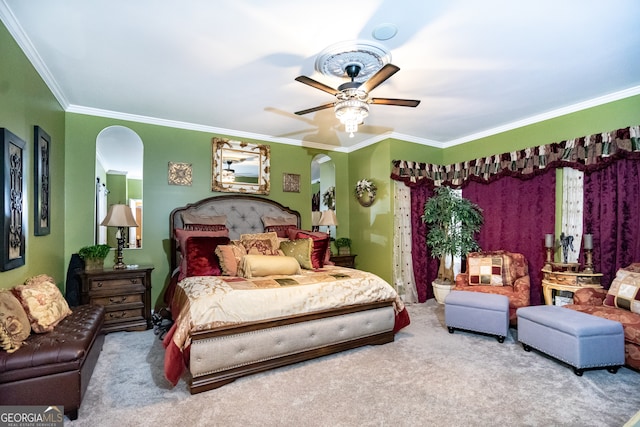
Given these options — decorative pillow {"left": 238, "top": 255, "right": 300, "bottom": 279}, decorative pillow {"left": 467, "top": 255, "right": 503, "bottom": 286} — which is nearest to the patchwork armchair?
decorative pillow {"left": 467, "top": 255, "right": 503, "bottom": 286}

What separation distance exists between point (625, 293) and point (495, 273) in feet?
4.17

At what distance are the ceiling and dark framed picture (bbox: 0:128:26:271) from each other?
815 mm

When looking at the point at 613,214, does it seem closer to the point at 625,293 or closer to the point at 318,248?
the point at 625,293

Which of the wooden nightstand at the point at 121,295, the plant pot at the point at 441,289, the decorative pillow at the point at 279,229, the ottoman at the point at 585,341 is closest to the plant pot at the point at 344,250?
the decorative pillow at the point at 279,229

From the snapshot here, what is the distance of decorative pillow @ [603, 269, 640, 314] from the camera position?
2709 millimetres

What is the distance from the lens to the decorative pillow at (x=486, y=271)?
13.0 ft

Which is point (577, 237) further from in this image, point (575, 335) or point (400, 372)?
point (400, 372)

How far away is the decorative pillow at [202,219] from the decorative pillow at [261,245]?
554mm

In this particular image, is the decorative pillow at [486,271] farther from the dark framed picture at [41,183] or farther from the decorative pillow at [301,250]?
the dark framed picture at [41,183]

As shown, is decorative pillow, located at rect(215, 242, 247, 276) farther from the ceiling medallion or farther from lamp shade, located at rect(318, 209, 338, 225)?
the ceiling medallion

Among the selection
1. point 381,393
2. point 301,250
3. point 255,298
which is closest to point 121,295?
point 255,298

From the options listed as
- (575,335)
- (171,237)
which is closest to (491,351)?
(575,335)

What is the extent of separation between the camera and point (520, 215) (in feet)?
13.8

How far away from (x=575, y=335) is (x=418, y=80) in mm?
2591
